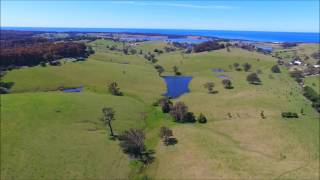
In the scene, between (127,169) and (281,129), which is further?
(281,129)

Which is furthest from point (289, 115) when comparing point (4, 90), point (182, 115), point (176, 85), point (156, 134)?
point (4, 90)

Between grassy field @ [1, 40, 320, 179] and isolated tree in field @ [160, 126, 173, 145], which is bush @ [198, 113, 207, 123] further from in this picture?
isolated tree in field @ [160, 126, 173, 145]

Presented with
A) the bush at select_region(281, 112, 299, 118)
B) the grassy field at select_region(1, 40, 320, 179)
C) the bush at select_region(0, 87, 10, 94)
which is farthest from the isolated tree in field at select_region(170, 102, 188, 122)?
the bush at select_region(0, 87, 10, 94)

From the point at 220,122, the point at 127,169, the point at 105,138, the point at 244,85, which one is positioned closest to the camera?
the point at 127,169

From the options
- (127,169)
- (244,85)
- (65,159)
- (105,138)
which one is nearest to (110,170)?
(127,169)

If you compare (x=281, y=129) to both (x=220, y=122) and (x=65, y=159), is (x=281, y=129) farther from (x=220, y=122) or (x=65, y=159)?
(x=65, y=159)

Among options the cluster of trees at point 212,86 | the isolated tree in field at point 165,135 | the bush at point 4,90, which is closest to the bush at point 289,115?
the cluster of trees at point 212,86
